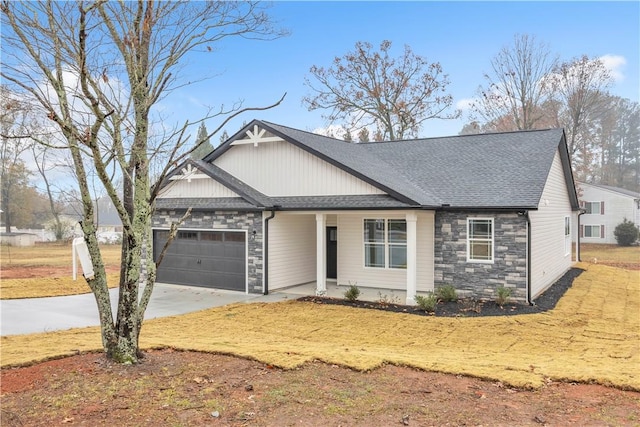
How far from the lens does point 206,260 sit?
15.0 meters

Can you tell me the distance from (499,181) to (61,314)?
40.0 feet

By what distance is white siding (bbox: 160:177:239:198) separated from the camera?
48.6ft

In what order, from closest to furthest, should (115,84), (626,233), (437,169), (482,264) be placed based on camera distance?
1. (115,84)
2. (482,264)
3. (437,169)
4. (626,233)

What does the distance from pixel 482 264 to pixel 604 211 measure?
97.0 feet

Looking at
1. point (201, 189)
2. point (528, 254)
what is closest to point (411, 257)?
point (528, 254)

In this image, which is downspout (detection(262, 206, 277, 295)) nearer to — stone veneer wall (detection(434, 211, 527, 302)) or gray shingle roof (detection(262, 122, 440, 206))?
gray shingle roof (detection(262, 122, 440, 206))

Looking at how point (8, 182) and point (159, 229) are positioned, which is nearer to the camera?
point (159, 229)

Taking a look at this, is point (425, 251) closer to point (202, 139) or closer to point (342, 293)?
point (342, 293)

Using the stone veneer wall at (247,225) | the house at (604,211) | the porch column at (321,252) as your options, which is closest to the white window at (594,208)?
the house at (604,211)

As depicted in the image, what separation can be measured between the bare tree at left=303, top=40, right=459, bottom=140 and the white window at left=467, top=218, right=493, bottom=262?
61.7 feet

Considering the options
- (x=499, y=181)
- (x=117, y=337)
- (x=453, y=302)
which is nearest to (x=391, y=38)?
(x=499, y=181)

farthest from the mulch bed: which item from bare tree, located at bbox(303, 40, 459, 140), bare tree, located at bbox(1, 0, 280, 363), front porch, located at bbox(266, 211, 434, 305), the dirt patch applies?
bare tree, located at bbox(303, 40, 459, 140)

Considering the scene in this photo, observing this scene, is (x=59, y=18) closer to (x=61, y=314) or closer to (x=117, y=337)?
(x=117, y=337)

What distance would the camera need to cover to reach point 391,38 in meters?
31.0
